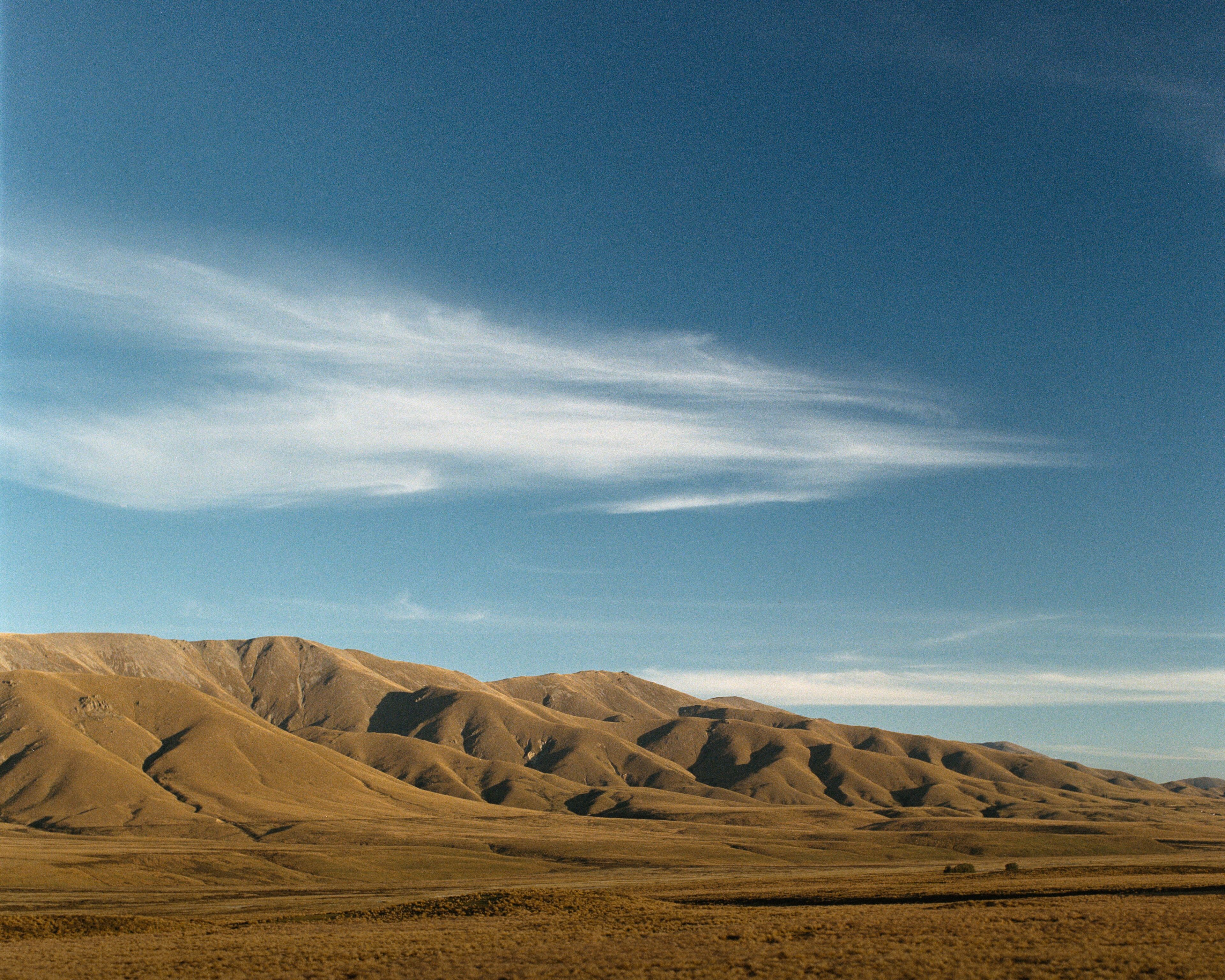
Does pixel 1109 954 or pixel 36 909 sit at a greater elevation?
pixel 1109 954

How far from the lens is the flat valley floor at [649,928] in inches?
1608

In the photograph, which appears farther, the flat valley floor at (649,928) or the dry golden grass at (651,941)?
the flat valley floor at (649,928)

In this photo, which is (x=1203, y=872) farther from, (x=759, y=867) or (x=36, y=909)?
(x=36, y=909)

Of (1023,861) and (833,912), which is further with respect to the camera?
(1023,861)

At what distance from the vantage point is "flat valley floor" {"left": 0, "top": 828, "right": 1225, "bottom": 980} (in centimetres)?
4084

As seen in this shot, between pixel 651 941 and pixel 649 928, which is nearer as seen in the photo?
pixel 651 941

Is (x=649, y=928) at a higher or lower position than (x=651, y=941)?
lower

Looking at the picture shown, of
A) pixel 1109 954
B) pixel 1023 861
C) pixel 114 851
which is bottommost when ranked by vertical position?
pixel 114 851

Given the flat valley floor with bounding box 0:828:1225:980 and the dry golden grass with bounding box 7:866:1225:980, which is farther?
the flat valley floor with bounding box 0:828:1225:980

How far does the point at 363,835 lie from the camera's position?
18588 cm

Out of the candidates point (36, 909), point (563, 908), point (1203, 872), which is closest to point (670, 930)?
point (563, 908)

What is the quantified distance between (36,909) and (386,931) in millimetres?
45786

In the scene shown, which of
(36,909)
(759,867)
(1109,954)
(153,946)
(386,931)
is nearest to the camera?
(1109,954)

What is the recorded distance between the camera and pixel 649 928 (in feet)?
180
